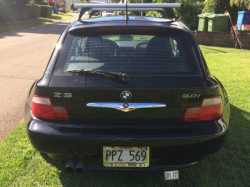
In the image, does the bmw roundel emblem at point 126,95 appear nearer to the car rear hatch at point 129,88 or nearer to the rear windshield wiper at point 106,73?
the car rear hatch at point 129,88

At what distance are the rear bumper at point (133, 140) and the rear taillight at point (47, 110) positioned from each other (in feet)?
0.19

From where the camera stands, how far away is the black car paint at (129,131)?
7.04 feet

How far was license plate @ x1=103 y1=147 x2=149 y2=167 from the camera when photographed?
7.23 feet

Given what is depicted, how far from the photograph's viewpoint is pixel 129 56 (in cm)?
241

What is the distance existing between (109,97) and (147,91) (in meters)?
0.32

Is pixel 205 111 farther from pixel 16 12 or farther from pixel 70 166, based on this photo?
pixel 16 12

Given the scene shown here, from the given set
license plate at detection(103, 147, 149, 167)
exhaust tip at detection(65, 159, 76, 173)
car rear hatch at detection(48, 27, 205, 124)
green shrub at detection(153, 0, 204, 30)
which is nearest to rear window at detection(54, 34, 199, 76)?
car rear hatch at detection(48, 27, 205, 124)

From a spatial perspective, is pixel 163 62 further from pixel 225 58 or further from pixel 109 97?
pixel 225 58

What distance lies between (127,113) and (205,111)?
683mm

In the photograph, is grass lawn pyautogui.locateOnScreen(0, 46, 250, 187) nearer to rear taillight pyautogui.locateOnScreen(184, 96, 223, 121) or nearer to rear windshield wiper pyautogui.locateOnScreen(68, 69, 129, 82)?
rear taillight pyautogui.locateOnScreen(184, 96, 223, 121)

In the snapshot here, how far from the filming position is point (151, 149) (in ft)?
7.22

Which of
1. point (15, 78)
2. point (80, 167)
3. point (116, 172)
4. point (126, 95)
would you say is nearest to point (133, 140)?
point (126, 95)

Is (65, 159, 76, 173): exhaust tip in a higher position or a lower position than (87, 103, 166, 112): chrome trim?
lower

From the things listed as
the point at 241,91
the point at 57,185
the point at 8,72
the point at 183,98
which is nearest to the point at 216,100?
the point at 183,98
